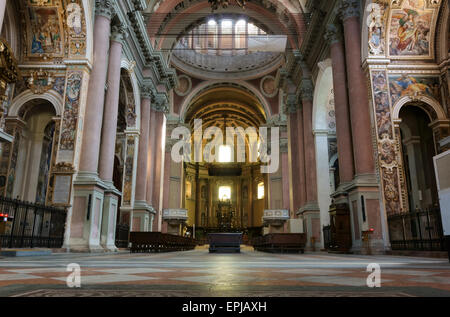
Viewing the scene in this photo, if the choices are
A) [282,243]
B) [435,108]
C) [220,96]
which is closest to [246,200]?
[220,96]

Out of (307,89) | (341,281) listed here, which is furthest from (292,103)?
(341,281)

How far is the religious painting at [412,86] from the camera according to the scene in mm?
11742

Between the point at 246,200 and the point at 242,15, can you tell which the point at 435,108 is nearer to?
the point at 242,15

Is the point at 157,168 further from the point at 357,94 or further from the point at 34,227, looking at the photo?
the point at 357,94

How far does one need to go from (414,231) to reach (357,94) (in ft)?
14.8

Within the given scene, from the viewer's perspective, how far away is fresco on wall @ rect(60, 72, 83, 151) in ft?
36.2

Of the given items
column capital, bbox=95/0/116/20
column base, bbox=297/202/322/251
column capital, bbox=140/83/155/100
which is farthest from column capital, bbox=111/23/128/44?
column base, bbox=297/202/322/251

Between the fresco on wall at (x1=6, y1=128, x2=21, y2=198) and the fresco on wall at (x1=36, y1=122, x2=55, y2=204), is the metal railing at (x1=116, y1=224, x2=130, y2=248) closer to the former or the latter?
the fresco on wall at (x1=36, y1=122, x2=55, y2=204)

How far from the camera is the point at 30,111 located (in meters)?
A: 12.8

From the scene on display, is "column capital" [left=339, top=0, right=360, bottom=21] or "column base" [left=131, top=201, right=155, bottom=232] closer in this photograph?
"column capital" [left=339, top=0, right=360, bottom=21]

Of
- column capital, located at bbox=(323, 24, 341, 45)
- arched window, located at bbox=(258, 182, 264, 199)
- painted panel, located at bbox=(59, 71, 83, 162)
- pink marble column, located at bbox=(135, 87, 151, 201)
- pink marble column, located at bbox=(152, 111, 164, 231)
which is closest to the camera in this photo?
painted panel, located at bbox=(59, 71, 83, 162)

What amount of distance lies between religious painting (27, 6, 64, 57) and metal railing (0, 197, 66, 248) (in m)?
5.32
